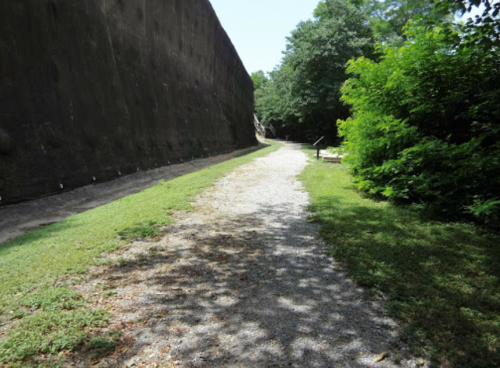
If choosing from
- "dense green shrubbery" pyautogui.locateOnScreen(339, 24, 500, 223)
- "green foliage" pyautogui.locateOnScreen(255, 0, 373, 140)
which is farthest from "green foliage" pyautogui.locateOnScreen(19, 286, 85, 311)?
"green foliage" pyautogui.locateOnScreen(255, 0, 373, 140)

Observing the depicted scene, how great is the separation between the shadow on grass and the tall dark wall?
20.5 ft

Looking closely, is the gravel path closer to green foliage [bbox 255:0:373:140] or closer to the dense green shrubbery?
the dense green shrubbery

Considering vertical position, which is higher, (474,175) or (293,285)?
(474,175)

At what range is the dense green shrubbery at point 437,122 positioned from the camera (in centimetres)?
480

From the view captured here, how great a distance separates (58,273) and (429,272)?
4.32m

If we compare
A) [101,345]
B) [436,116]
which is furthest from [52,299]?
[436,116]

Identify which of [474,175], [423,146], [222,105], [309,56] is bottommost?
[474,175]

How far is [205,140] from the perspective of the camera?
62.9ft

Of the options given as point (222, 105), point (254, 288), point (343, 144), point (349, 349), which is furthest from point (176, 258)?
point (222, 105)

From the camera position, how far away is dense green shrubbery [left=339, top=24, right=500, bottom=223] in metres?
4.80

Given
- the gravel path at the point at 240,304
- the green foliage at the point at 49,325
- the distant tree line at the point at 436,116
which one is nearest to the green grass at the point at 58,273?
the green foliage at the point at 49,325

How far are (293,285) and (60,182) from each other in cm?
651

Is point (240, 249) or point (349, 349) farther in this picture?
point (240, 249)

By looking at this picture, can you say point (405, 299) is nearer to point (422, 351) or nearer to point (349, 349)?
point (422, 351)
